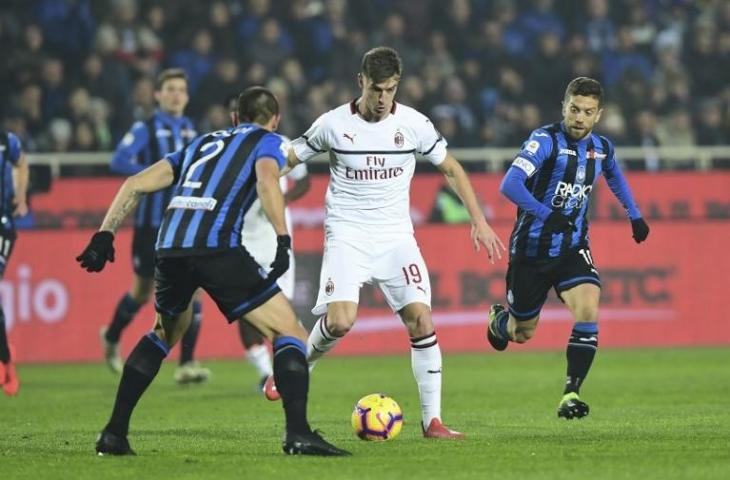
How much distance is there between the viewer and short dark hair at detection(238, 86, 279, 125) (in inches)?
298

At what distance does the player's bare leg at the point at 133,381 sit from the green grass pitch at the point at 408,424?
0.39ft

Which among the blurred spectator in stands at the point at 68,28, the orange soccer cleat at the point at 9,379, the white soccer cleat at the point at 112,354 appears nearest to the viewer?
the orange soccer cleat at the point at 9,379

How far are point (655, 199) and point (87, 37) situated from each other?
7.40 metres

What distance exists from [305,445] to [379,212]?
1.92 meters

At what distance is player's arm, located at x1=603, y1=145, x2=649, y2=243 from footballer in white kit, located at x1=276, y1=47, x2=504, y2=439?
133 centimetres

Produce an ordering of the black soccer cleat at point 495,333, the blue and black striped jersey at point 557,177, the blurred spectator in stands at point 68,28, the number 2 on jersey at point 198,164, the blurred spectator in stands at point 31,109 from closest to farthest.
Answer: the number 2 on jersey at point 198,164
the blue and black striped jersey at point 557,177
the black soccer cleat at point 495,333
the blurred spectator in stands at point 31,109
the blurred spectator in stands at point 68,28

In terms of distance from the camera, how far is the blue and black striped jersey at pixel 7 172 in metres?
11.6

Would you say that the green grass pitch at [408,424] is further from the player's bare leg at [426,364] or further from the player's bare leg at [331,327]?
the player's bare leg at [331,327]

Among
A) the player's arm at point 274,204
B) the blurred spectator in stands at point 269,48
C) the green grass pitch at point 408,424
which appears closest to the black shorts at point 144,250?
the green grass pitch at point 408,424

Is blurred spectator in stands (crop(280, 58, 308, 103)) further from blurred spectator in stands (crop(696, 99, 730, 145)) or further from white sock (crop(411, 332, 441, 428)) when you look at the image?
white sock (crop(411, 332, 441, 428))

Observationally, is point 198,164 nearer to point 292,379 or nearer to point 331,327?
point 292,379

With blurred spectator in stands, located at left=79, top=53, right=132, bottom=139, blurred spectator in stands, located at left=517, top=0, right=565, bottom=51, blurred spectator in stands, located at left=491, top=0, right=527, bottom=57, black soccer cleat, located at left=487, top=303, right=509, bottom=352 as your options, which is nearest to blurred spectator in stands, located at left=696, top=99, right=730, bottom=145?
blurred spectator in stands, located at left=517, top=0, right=565, bottom=51

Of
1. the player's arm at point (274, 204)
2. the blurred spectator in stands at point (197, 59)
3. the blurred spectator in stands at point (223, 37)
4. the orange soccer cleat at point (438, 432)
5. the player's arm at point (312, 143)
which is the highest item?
the blurred spectator in stands at point (223, 37)

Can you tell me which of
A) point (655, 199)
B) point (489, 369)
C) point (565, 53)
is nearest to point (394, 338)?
point (489, 369)
